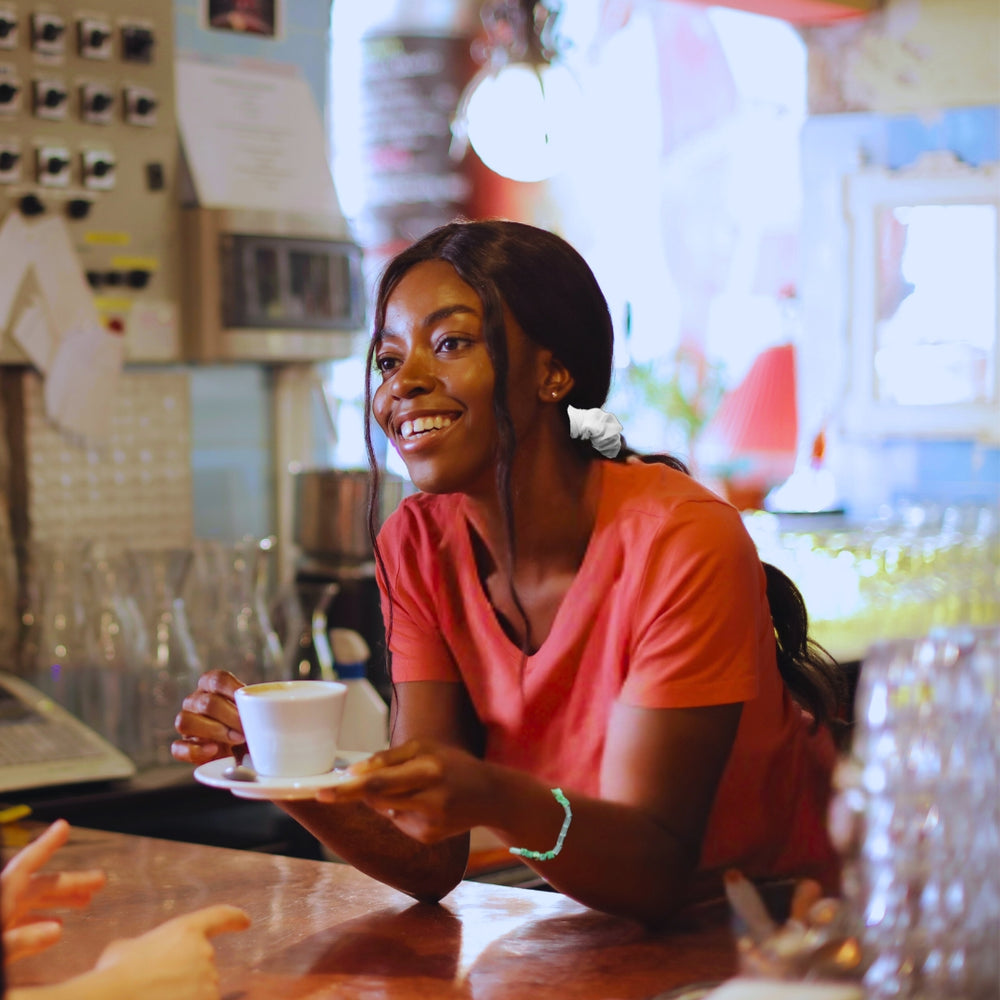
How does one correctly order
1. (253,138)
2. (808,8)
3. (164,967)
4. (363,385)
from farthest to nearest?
1. (808,8)
2. (253,138)
3. (363,385)
4. (164,967)

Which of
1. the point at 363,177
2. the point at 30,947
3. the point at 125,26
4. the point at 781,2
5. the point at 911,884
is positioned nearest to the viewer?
the point at 911,884

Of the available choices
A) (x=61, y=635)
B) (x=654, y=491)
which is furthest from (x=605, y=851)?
(x=61, y=635)

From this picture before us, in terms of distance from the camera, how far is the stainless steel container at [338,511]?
11.4 feet

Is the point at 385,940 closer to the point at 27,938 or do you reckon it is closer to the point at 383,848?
the point at 383,848

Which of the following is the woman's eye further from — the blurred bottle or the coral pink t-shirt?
the blurred bottle

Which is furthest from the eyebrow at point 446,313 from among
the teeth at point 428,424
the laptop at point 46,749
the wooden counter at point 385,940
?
the laptop at point 46,749

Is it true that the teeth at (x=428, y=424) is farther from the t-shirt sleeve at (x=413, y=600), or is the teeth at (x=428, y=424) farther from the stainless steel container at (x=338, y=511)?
the stainless steel container at (x=338, y=511)

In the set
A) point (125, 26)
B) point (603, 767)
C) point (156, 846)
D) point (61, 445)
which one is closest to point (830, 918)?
point (603, 767)

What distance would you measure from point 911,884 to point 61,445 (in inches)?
108

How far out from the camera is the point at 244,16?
154 inches

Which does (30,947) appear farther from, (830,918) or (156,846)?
(156,846)

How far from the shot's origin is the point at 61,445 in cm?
345

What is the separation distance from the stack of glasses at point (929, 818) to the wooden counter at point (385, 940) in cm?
42

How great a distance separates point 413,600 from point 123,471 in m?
1.79
